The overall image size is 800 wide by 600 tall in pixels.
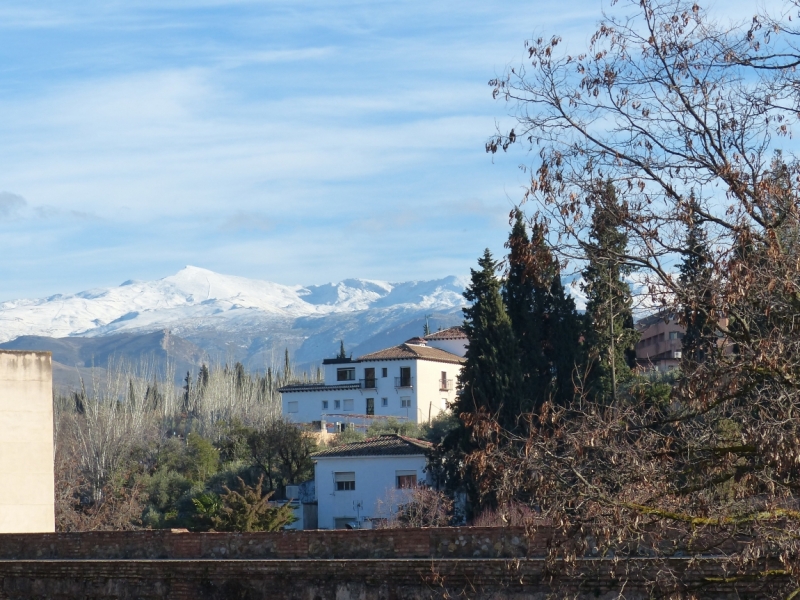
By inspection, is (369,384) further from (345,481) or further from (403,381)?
(345,481)

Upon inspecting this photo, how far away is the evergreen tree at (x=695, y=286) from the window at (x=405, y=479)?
31.2 meters

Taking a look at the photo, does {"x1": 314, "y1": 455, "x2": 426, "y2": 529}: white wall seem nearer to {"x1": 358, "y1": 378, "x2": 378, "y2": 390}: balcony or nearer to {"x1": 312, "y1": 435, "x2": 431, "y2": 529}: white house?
{"x1": 312, "y1": 435, "x2": 431, "y2": 529}: white house

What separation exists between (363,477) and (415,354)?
85.3 ft

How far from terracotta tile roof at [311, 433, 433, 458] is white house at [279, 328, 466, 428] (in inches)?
800

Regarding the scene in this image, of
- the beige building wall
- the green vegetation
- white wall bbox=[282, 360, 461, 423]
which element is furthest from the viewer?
white wall bbox=[282, 360, 461, 423]

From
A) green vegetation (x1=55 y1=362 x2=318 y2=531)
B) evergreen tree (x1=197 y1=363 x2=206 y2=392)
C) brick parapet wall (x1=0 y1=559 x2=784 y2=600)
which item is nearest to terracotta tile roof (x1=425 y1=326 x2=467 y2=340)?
green vegetation (x1=55 y1=362 x2=318 y2=531)

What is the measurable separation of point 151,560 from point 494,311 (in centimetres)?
2484

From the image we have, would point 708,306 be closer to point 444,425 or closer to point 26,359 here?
point 26,359

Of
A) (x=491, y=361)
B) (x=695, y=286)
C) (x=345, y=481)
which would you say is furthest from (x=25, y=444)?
(x=345, y=481)

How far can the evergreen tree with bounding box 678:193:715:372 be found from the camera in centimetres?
955

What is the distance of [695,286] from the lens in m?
9.67

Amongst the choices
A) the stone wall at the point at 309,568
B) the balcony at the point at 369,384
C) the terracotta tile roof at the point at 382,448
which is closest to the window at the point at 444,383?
the balcony at the point at 369,384

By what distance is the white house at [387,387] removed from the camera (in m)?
69.1

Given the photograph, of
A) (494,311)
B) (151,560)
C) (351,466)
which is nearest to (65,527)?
(351,466)
